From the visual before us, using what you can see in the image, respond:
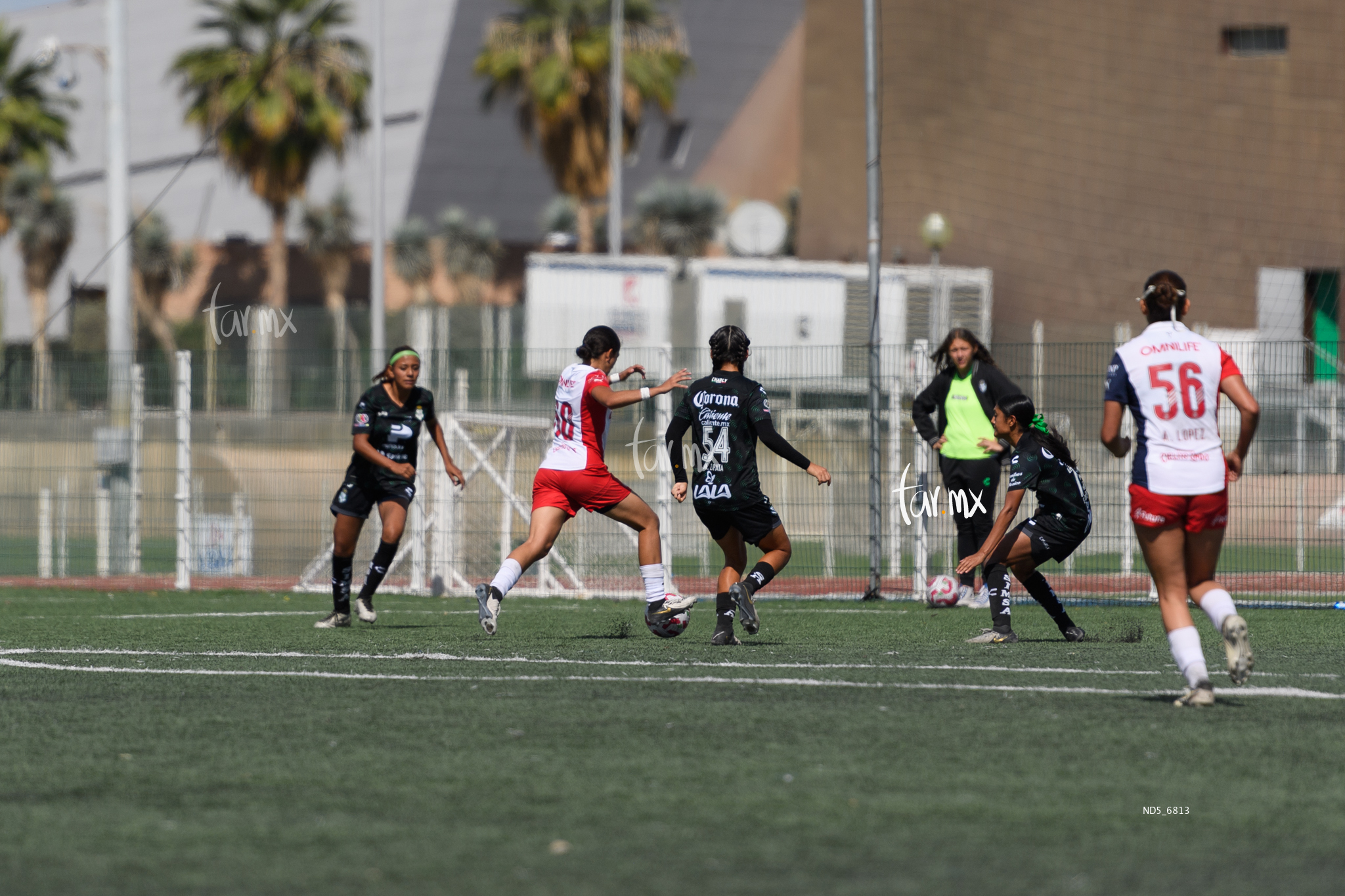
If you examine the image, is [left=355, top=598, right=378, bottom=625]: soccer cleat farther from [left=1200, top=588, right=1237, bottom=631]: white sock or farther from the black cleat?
[left=1200, top=588, right=1237, bottom=631]: white sock

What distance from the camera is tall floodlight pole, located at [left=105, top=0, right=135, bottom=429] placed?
19031 millimetres

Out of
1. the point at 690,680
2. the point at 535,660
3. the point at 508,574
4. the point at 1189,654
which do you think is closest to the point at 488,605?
the point at 508,574

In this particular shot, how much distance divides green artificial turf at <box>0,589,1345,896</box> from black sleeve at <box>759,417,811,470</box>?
1.09 meters

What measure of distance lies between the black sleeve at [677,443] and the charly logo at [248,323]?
488 inches

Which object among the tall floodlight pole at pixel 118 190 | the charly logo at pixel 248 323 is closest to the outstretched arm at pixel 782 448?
the tall floodlight pole at pixel 118 190

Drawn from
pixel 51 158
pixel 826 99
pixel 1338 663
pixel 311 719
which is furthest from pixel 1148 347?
pixel 51 158

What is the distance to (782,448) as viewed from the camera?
9414 millimetres

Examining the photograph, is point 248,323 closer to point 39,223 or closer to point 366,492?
point 366,492

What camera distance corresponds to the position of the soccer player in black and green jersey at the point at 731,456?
9.40m

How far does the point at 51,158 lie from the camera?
177ft

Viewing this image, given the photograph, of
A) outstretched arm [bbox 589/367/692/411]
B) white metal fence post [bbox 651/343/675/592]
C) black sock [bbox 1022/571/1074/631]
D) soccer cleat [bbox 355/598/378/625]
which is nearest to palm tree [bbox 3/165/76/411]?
white metal fence post [bbox 651/343/675/592]

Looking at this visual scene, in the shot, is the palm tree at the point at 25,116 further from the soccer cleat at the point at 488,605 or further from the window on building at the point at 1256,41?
the soccer cleat at the point at 488,605

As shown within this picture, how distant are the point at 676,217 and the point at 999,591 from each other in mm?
47346

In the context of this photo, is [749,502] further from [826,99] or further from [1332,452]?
[826,99]
